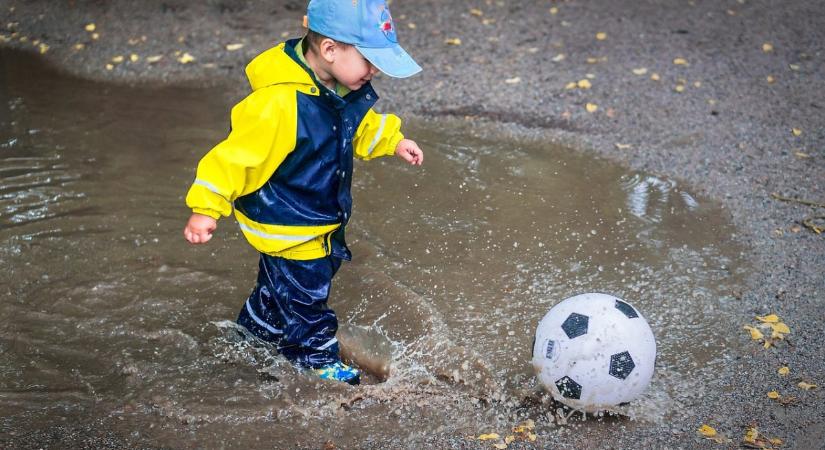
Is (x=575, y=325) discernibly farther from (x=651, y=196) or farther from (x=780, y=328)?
(x=651, y=196)

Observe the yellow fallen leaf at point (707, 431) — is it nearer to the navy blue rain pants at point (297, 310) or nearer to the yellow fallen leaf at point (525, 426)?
the yellow fallen leaf at point (525, 426)

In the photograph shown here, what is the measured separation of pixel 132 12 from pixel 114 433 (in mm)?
5920

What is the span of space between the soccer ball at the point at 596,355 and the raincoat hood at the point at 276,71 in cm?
136

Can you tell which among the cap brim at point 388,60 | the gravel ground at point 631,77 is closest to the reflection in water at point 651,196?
the gravel ground at point 631,77

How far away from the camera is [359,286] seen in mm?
4352

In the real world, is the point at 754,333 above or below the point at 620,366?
below

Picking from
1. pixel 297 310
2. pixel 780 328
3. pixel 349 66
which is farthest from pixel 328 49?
pixel 780 328

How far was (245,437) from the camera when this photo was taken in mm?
3256

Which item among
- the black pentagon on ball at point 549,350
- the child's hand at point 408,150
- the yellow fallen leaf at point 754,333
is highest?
the child's hand at point 408,150

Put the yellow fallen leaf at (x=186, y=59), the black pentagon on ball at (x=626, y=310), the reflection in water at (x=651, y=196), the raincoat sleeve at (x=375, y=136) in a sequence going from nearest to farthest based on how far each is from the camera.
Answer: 1. the black pentagon on ball at (x=626, y=310)
2. the raincoat sleeve at (x=375, y=136)
3. the reflection in water at (x=651, y=196)
4. the yellow fallen leaf at (x=186, y=59)

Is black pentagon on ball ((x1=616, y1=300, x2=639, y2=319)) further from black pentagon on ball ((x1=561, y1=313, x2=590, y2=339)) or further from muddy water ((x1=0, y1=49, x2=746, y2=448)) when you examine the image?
muddy water ((x1=0, y1=49, x2=746, y2=448))

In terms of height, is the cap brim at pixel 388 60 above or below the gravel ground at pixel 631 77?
above

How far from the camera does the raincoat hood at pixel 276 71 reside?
304cm

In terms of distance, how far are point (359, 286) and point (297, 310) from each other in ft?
3.08
